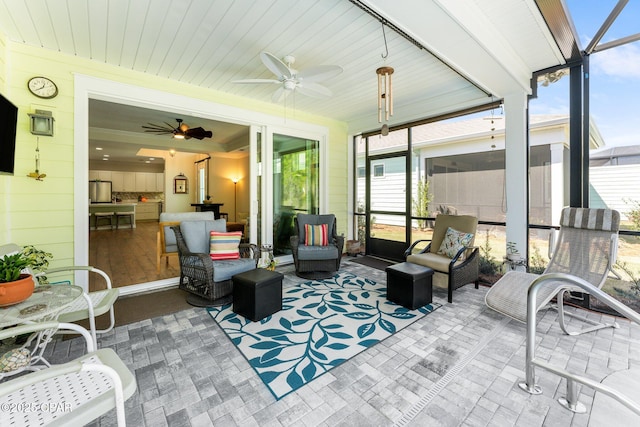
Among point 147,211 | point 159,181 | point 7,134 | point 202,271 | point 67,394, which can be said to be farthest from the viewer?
point 159,181

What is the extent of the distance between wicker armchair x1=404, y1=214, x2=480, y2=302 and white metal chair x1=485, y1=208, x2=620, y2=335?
20.5 inches

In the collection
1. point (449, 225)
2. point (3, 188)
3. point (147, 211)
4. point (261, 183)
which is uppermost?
point (261, 183)

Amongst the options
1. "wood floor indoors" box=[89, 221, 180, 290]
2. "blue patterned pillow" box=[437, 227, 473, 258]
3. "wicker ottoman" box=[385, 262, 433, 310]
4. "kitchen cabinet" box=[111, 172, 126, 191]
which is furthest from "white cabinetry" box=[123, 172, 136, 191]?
"blue patterned pillow" box=[437, 227, 473, 258]

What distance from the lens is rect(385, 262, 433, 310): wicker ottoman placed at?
311 centimetres

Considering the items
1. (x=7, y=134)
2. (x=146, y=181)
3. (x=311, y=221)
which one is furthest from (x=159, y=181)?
(x=7, y=134)

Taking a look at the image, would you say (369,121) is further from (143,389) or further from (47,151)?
(143,389)

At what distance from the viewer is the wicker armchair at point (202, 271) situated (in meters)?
3.23

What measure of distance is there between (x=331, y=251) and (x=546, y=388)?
9.43 ft

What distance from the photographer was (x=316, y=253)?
14.1 feet

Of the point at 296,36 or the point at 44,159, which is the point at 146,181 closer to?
the point at 44,159

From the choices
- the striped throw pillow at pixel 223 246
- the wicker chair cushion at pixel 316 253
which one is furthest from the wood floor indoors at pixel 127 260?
the wicker chair cushion at pixel 316 253

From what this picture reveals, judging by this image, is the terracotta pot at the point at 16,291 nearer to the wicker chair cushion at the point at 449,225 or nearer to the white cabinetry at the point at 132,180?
the wicker chair cushion at the point at 449,225

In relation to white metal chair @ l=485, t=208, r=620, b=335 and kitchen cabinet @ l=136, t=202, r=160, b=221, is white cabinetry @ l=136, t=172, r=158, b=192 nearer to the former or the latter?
kitchen cabinet @ l=136, t=202, r=160, b=221

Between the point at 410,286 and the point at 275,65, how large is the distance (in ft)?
9.01
